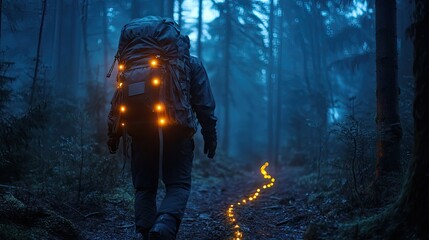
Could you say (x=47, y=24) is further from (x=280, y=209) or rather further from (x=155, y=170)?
(x=280, y=209)

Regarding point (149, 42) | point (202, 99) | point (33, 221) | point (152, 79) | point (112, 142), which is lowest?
point (33, 221)

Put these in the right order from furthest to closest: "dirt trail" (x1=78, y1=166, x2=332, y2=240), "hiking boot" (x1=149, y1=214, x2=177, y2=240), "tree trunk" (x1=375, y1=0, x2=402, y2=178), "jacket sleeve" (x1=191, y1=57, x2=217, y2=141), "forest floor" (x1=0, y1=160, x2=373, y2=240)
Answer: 1. "tree trunk" (x1=375, y1=0, x2=402, y2=178)
2. "dirt trail" (x1=78, y1=166, x2=332, y2=240)
3. "forest floor" (x1=0, y1=160, x2=373, y2=240)
4. "jacket sleeve" (x1=191, y1=57, x2=217, y2=141)
5. "hiking boot" (x1=149, y1=214, x2=177, y2=240)

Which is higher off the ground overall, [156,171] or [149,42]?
[149,42]

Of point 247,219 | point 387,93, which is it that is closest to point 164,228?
point 247,219

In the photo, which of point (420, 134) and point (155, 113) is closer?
point (420, 134)

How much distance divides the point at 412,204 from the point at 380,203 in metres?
2.06

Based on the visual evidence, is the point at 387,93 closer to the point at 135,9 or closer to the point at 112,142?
the point at 112,142

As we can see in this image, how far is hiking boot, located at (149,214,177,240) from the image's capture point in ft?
11.2

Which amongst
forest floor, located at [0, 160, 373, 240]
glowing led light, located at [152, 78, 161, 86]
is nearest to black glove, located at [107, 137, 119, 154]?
glowing led light, located at [152, 78, 161, 86]

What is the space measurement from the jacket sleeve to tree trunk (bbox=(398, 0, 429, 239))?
2169 mm

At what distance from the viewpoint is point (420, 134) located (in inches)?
113

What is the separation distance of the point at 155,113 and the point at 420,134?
2.50 meters

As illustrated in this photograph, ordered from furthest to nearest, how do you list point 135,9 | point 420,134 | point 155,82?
point 135,9, point 155,82, point 420,134

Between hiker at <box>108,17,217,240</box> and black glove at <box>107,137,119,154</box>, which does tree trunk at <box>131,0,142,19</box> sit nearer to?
hiker at <box>108,17,217,240</box>
